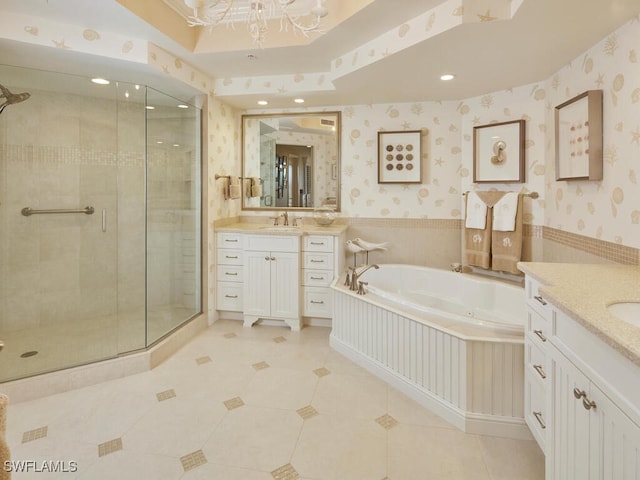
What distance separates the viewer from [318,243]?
127 inches

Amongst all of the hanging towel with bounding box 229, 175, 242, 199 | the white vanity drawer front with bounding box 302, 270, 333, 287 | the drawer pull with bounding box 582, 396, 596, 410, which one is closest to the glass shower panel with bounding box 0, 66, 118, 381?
the hanging towel with bounding box 229, 175, 242, 199

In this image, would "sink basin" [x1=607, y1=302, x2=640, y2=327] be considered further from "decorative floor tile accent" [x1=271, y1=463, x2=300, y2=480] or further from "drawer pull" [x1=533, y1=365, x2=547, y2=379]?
"decorative floor tile accent" [x1=271, y1=463, x2=300, y2=480]

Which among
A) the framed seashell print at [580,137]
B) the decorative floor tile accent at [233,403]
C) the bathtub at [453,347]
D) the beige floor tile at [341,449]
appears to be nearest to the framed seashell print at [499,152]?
the framed seashell print at [580,137]

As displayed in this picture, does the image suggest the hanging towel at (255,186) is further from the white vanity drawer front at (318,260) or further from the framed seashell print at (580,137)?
the framed seashell print at (580,137)

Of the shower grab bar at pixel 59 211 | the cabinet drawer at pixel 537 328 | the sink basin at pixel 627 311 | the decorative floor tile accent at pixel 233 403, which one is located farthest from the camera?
the shower grab bar at pixel 59 211

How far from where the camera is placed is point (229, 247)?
3441 millimetres

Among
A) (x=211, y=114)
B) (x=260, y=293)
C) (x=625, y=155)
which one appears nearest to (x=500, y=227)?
(x=625, y=155)

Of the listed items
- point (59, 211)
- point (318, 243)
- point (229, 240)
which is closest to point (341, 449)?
point (318, 243)

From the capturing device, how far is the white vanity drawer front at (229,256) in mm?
3430

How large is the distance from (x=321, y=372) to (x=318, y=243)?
116cm

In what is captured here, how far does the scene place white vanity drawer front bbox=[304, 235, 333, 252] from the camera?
3.21 meters

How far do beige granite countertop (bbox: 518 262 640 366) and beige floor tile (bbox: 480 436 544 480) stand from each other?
87 centimetres

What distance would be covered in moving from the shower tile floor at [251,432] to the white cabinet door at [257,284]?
0.82m

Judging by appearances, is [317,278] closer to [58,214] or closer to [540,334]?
[540,334]
